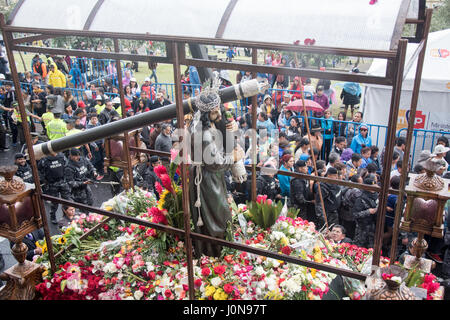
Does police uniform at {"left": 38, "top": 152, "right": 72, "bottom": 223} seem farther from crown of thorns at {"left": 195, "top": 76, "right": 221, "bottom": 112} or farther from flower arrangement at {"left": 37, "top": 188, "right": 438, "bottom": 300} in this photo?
crown of thorns at {"left": 195, "top": 76, "right": 221, "bottom": 112}

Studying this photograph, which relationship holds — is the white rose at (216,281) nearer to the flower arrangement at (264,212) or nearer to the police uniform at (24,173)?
the flower arrangement at (264,212)

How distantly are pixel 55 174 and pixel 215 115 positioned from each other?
4.58 metres

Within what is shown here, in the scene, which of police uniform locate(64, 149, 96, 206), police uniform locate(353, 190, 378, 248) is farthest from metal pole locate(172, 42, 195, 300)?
police uniform locate(64, 149, 96, 206)

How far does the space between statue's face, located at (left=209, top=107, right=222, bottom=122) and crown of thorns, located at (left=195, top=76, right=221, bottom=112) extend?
10cm

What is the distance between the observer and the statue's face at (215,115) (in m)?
4.03

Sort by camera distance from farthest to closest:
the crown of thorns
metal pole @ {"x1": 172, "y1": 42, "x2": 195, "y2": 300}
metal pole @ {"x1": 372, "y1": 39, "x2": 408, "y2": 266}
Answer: the crown of thorns
metal pole @ {"x1": 172, "y1": 42, "x2": 195, "y2": 300}
metal pole @ {"x1": 372, "y1": 39, "x2": 408, "y2": 266}

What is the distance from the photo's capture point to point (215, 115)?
4062 mm

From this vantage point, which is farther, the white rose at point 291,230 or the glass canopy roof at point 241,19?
the white rose at point 291,230

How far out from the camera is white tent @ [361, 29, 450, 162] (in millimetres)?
8922

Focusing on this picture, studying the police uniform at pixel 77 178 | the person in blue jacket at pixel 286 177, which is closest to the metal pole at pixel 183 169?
the person in blue jacket at pixel 286 177

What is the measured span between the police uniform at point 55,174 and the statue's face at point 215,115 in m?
4.46

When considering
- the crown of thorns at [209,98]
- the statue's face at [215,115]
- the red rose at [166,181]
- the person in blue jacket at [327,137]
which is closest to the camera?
the crown of thorns at [209,98]

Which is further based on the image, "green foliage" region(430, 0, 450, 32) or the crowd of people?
"green foliage" region(430, 0, 450, 32)

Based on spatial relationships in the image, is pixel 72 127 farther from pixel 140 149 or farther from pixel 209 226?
pixel 209 226
